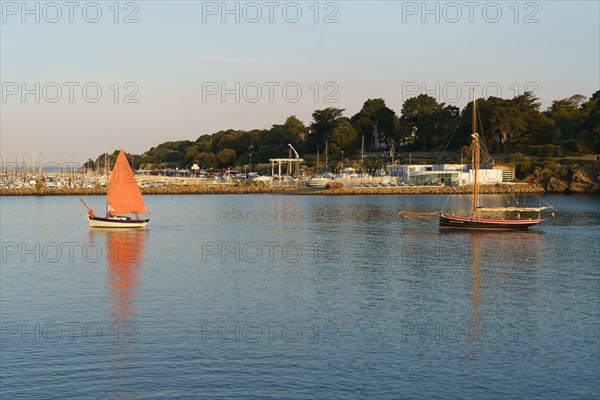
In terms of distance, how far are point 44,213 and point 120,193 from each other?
39.0 metres

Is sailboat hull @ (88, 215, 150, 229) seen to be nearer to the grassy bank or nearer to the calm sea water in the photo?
the calm sea water

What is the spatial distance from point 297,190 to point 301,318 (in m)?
138

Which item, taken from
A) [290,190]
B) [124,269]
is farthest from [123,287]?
[290,190]

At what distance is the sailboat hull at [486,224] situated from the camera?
79.7m

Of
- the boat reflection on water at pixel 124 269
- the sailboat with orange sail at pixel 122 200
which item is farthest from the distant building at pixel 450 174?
the boat reflection on water at pixel 124 269

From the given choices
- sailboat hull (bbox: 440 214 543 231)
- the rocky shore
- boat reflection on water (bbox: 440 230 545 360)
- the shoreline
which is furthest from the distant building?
boat reflection on water (bbox: 440 230 545 360)

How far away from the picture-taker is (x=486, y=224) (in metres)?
79.6

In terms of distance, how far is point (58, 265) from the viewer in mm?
54688

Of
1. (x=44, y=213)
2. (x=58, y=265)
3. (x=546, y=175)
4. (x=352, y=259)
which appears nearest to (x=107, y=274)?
(x=58, y=265)

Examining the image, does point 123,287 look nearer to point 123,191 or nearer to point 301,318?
point 301,318

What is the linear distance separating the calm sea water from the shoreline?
90.6 m

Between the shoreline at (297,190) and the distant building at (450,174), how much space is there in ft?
11.1

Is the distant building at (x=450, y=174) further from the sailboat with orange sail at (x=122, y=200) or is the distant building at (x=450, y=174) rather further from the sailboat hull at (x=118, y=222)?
the sailboat with orange sail at (x=122, y=200)

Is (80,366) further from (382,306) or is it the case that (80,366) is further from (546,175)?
(546,175)
